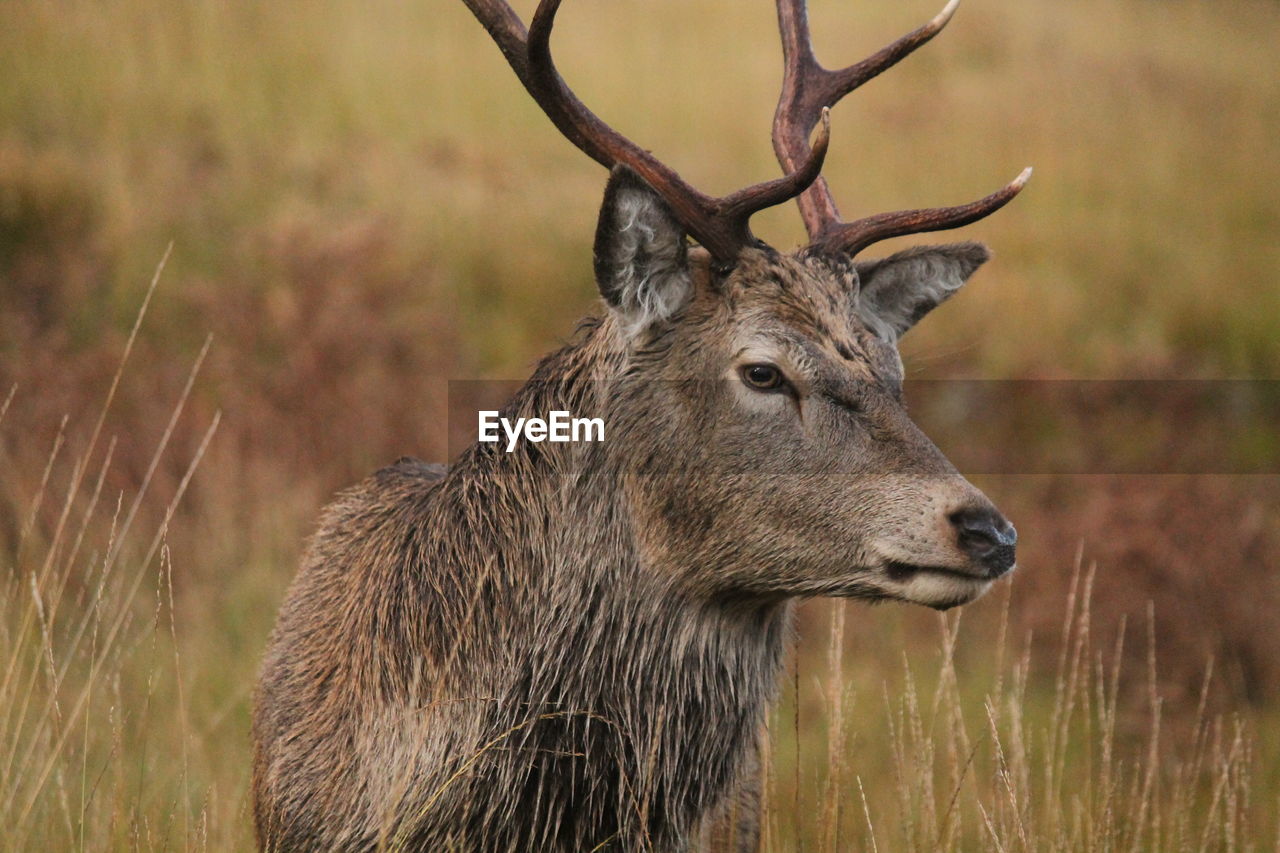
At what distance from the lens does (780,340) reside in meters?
3.39

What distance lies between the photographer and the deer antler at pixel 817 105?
3766 mm

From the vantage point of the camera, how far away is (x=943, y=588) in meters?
3.12

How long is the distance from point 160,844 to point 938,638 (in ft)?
16.1

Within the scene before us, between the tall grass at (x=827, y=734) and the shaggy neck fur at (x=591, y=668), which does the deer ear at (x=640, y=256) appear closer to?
the shaggy neck fur at (x=591, y=668)

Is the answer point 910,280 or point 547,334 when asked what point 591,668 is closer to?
point 910,280

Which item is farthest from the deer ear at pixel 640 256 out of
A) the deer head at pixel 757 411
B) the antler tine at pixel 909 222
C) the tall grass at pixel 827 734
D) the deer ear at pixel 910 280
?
the tall grass at pixel 827 734

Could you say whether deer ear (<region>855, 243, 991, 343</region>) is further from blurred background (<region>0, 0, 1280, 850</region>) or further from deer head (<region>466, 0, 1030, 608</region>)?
blurred background (<region>0, 0, 1280, 850</region>)

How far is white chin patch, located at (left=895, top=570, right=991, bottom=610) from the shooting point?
3100 millimetres

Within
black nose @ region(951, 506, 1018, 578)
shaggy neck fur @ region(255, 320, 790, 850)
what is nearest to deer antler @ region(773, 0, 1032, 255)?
shaggy neck fur @ region(255, 320, 790, 850)

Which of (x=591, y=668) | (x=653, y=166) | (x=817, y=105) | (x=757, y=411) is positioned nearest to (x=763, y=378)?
(x=757, y=411)

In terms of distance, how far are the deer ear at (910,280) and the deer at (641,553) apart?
0.73ft

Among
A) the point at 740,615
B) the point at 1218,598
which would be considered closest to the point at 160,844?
the point at 740,615

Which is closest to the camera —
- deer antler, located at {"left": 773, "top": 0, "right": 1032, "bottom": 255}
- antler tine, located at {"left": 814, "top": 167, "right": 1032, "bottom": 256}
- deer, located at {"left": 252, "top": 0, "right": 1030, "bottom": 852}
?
deer, located at {"left": 252, "top": 0, "right": 1030, "bottom": 852}

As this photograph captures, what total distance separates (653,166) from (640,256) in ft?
0.84
